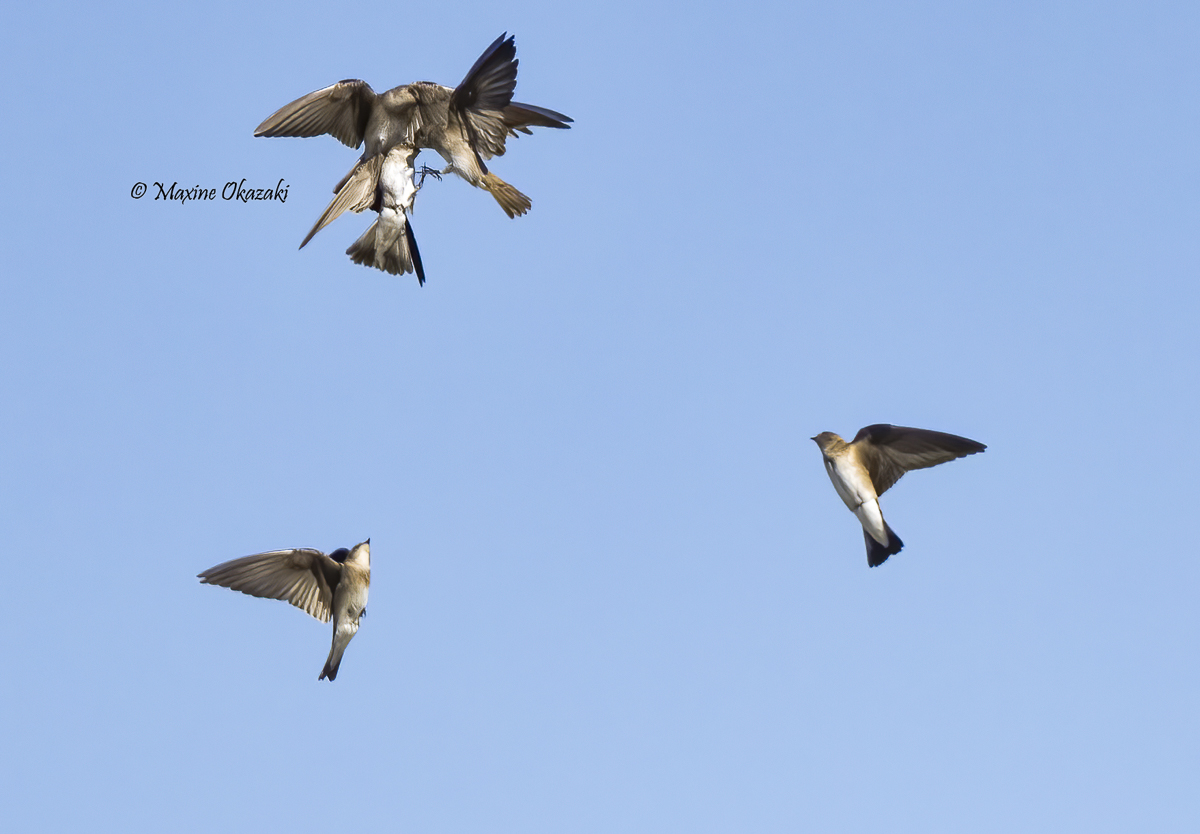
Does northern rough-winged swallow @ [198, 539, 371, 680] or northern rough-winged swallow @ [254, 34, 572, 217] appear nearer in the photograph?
northern rough-winged swallow @ [198, 539, 371, 680]

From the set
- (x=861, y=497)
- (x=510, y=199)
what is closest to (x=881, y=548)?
(x=861, y=497)

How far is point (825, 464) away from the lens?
1420cm

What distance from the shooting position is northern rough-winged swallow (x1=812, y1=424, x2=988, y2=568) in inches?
539

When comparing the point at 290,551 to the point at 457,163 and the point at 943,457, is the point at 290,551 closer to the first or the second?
the point at 457,163

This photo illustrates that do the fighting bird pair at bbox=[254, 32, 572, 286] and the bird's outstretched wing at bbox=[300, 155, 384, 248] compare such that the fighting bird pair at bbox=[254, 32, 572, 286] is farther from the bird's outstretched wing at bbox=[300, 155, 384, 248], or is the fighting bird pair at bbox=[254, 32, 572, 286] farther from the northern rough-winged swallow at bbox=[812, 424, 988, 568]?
the northern rough-winged swallow at bbox=[812, 424, 988, 568]

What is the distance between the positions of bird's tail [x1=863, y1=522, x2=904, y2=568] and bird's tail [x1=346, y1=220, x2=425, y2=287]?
16.5ft

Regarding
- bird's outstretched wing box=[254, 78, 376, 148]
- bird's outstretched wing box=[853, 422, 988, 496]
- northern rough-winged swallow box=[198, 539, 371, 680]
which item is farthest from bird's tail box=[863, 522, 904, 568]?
bird's outstretched wing box=[254, 78, 376, 148]

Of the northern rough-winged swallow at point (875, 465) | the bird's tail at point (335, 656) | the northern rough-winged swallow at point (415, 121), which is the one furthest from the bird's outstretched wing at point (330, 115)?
the northern rough-winged swallow at point (875, 465)

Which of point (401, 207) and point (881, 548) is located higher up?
point (401, 207)

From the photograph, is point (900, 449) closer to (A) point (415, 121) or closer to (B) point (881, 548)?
(B) point (881, 548)

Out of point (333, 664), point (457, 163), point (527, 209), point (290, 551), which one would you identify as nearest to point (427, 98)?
point (457, 163)

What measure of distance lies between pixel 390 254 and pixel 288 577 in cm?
330

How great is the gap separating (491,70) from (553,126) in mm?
1455

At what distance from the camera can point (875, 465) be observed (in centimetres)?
1411
